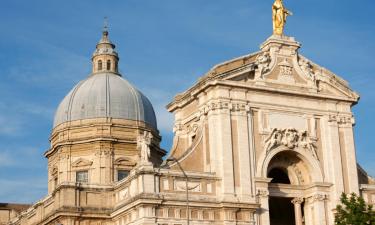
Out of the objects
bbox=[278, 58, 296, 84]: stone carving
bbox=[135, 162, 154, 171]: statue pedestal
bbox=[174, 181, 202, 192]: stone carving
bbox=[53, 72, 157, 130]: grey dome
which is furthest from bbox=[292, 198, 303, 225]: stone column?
bbox=[53, 72, 157, 130]: grey dome

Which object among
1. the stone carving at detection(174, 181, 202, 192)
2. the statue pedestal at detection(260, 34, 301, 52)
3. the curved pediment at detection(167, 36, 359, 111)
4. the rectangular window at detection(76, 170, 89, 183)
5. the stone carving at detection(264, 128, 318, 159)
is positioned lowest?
the stone carving at detection(174, 181, 202, 192)

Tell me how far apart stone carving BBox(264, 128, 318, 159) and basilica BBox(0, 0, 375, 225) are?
6 cm

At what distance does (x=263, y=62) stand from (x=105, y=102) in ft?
62.5

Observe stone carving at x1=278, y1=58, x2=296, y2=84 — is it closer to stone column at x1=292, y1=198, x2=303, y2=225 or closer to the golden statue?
the golden statue

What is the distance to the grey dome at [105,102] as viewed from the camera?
61.2 metres

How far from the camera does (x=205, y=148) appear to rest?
4453cm

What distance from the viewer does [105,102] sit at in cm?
6159

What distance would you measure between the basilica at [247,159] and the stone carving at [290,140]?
0.06m

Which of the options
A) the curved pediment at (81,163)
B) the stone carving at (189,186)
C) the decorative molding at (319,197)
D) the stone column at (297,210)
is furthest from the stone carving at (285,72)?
the curved pediment at (81,163)

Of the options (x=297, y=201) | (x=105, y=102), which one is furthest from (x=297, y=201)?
(x=105, y=102)

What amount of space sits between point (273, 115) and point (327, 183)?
5248mm

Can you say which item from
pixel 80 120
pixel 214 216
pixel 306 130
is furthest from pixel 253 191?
pixel 80 120

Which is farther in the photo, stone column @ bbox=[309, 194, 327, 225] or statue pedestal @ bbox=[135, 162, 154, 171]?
stone column @ bbox=[309, 194, 327, 225]

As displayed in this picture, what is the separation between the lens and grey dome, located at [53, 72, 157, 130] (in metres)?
61.2
